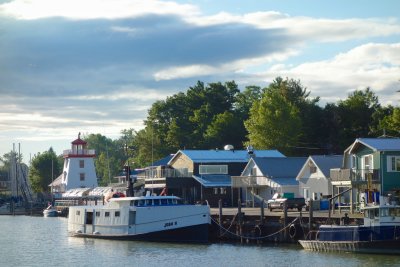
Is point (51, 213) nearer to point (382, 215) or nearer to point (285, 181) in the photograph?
point (285, 181)

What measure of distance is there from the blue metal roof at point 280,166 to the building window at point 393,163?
2257cm

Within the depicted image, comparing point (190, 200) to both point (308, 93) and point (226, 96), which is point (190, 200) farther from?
point (226, 96)

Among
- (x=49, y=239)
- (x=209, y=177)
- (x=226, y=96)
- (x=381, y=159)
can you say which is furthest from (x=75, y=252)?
(x=226, y=96)

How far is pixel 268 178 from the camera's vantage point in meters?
88.8

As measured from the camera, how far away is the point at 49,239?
73.9 metres

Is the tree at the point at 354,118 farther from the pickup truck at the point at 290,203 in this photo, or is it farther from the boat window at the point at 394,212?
the boat window at the point at 394,212

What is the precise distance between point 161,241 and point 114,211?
16.9 ft

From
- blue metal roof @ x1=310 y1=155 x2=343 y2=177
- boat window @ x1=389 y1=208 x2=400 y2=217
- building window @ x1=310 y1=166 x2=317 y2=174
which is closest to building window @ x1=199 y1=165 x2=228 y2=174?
building window @ x1=310 y1=166 x2=317 y2=174

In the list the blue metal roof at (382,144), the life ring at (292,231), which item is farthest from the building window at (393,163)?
the life ring at (292,231)

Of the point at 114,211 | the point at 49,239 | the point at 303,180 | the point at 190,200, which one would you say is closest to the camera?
the point at 114,211

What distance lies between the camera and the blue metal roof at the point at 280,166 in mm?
88938

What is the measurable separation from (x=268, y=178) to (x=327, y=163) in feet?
32.1

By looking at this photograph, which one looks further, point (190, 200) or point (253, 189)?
point (190, 200)

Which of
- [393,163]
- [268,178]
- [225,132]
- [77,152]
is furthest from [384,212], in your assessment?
[77,152]
